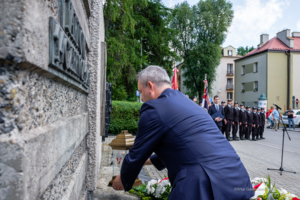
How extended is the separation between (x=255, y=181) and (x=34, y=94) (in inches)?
122

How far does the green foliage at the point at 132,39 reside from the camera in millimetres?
14110

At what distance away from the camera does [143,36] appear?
64.9ft

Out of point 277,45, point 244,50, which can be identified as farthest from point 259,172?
point 244,50

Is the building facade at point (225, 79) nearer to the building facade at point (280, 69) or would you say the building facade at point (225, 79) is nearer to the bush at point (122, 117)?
the building facade at point (280, 69)

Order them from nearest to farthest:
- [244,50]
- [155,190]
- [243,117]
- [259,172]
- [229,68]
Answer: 1. [155,190]
2. [259,172]
3. [243,117]
4. [229,68]
5. [244,50]

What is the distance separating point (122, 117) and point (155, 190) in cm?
983

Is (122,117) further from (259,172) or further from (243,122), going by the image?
(259,172)

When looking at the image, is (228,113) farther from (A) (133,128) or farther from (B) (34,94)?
(B) (34,94)

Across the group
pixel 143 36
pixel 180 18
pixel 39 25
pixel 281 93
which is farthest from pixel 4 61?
pixel 281 93

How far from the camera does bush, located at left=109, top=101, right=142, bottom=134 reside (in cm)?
1318

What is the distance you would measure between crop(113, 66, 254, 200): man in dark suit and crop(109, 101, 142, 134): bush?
1143 centimetres

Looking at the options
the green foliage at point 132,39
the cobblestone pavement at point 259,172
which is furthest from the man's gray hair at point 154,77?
the green foliage at point 132,39

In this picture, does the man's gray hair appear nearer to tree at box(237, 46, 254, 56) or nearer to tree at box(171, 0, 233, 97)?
tree at box(171, 0, 233, 97)

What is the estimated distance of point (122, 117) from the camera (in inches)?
528
